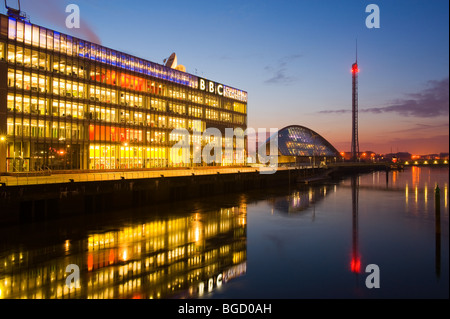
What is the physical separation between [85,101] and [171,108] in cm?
2631

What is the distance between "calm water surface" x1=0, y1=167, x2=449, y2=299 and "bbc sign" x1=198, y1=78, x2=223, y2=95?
65876mm

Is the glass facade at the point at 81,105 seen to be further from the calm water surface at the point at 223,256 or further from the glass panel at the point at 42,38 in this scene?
the calm water surface at the point at 223,256

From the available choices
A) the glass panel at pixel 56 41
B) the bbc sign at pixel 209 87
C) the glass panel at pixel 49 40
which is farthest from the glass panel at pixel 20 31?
the bbc sign at pixel 209 87

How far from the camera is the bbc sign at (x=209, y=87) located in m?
102

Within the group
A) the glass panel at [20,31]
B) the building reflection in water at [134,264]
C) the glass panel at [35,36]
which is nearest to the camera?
the building reflection in water at [134,264]

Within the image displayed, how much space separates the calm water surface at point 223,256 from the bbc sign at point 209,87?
6588cm

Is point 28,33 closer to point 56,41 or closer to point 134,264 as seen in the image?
point 56,41

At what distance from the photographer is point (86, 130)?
68500 mm

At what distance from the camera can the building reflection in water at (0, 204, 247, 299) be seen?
1741cm

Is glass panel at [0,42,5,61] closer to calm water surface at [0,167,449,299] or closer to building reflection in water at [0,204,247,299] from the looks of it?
calm water surface at [0,167,449,299]

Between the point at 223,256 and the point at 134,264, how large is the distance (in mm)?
6236

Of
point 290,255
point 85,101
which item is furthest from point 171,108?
point 290,255

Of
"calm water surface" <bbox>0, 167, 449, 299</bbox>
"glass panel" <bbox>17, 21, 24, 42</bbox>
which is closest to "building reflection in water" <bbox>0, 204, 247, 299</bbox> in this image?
"calm water surface" <bbox>0, 167, 449, 299</bbox>

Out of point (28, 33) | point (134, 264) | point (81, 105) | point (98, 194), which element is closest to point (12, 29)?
point (28, 33)
